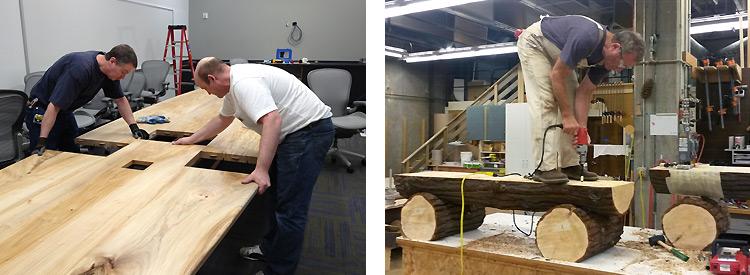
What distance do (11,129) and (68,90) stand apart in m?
0.15

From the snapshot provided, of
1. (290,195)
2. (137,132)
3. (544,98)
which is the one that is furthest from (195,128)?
(544,98)

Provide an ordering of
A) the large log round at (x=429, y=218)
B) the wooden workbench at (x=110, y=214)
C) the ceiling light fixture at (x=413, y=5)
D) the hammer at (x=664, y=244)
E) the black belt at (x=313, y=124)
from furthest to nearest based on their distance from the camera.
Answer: the large log round at (x=429, y=218) < the ceiling light fixture at (x=413, y=5) < the hammer at (x=664, y=244) < the black belt at (x=313, y=124) < the wooden workbench at (x=110, y=214)

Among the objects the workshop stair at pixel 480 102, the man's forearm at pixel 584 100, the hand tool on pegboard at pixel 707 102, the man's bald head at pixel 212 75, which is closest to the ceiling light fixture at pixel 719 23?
the hand tool on pegboard at pixel 707 102

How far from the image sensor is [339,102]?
153 cm

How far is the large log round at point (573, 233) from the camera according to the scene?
1.79 metres

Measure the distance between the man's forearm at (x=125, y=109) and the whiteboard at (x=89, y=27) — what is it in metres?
0.11

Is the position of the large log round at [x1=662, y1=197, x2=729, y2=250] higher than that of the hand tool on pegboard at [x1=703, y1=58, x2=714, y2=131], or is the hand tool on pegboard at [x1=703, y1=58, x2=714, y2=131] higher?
the hand tool on pegboard at [x1=703, y1=58, x2=714, y2=131]

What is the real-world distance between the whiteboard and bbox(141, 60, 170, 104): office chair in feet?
0.06

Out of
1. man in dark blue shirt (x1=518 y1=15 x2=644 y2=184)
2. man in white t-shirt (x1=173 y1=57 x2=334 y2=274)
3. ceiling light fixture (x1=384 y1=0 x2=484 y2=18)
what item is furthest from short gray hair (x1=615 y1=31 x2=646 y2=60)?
man in white t-shirt (x1=173 y1=57 x2=334 y2=274)

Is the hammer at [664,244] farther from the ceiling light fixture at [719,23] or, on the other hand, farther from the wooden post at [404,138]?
the wooden post at [404,138]

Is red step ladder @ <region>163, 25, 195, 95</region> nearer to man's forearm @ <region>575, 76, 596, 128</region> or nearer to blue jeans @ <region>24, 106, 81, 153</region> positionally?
blue jeans @ <region>24, 106, 81, 153</region>

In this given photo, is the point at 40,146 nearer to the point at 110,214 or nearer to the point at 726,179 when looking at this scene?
the point at 110,214

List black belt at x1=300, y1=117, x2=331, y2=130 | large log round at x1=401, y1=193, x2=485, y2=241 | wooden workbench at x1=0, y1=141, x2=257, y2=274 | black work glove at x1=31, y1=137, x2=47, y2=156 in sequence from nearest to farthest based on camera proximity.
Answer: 1. wooden workbench at x1=0, y1=141, x2=257, y2=274
2. black work glove at x1=31, y1=137, x2=47, y2=156
3. black belt at x1=300, y1=117, x2=331, y2=130
4. large log round at x1=401, y1=193, x2=485, y2=241

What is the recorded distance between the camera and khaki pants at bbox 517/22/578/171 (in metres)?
1.86
